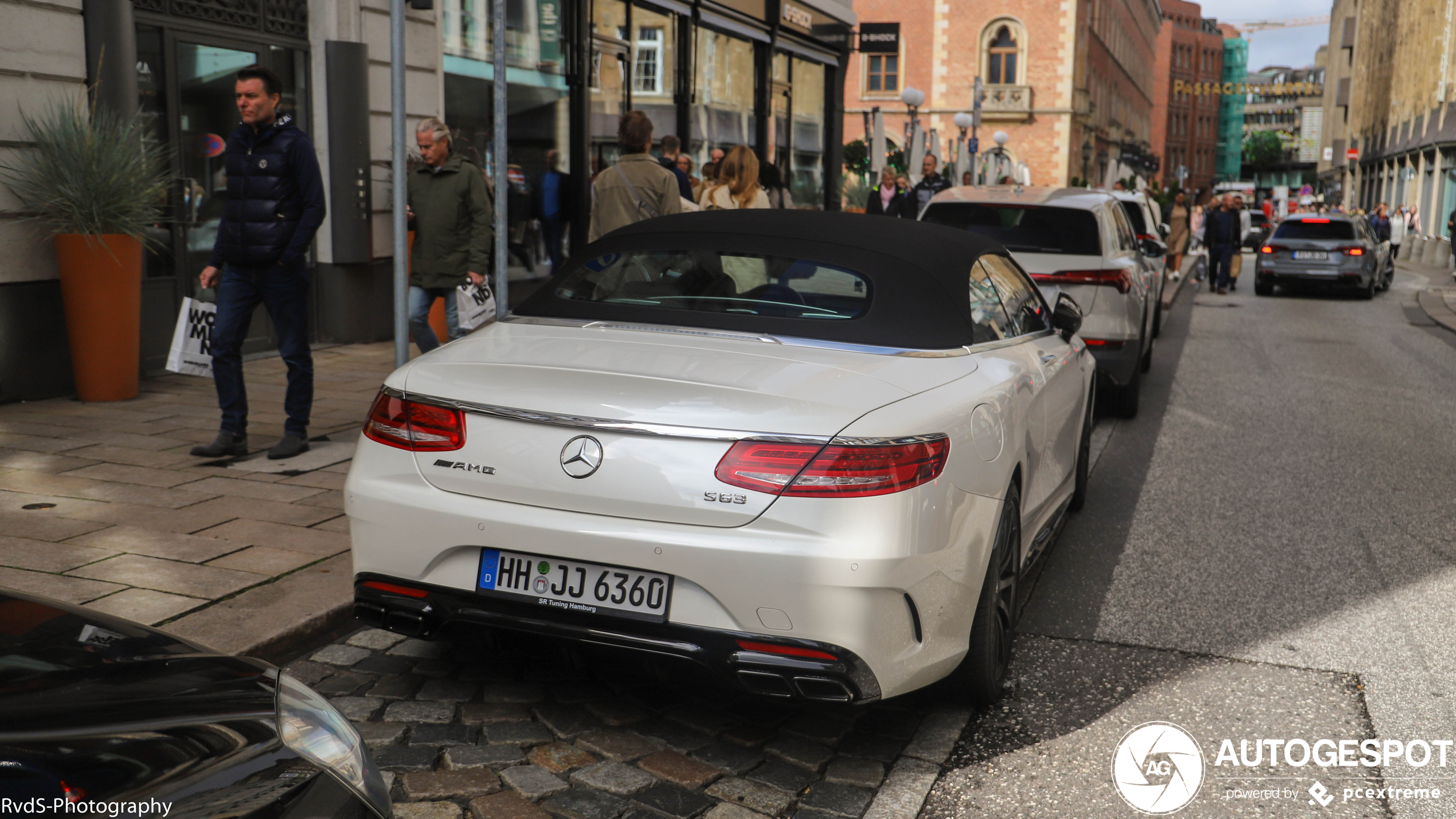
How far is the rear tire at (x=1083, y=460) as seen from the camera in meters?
6.16

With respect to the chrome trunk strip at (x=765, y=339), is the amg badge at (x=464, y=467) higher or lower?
lower

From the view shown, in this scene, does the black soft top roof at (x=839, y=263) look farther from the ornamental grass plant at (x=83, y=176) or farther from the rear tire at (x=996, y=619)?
the ornamental grass plant at (x=83, y=176)

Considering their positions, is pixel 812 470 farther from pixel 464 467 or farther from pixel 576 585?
pixel 464 467

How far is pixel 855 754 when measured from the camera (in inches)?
140

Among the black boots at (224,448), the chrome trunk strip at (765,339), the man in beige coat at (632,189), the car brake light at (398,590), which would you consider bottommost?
the black boots at (224,448)

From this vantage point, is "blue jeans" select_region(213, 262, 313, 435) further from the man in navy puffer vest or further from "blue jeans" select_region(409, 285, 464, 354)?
"blue jeans" select_region(409, 285, 464, 354)

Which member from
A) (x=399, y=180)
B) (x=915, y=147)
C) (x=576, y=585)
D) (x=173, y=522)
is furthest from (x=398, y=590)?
(x=915, y=147)

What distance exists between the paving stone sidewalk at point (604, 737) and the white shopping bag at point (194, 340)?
323cm

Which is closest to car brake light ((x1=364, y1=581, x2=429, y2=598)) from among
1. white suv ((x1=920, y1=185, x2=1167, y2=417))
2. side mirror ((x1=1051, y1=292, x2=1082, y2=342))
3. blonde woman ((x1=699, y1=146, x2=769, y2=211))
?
side mirror ((x1=1051, y1=292, x2=1082, y2=342))

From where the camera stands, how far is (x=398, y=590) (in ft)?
11.5

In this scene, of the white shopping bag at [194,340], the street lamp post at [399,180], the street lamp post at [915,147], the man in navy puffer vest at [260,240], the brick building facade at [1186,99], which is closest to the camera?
the street lamp post at [399,180]

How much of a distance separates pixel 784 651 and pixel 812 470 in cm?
45

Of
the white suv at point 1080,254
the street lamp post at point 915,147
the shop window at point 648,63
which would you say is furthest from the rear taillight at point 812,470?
the street lamp post at point 915,147

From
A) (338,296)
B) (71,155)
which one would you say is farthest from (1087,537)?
(338,296)
